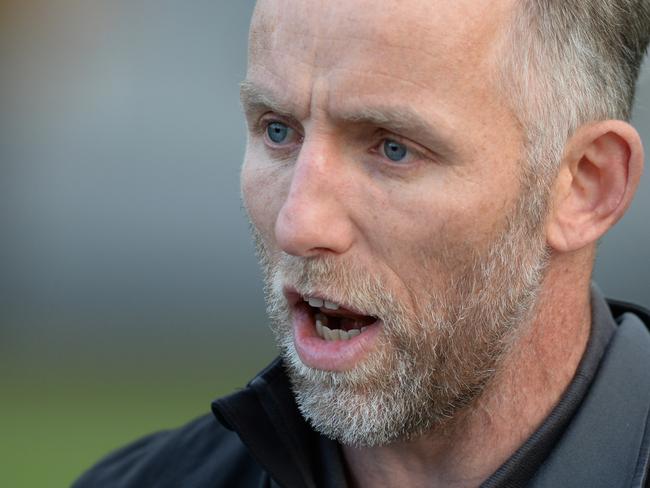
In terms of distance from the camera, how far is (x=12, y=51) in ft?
35.9

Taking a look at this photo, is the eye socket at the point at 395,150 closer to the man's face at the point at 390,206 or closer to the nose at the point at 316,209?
the man's face at the point at 390,206

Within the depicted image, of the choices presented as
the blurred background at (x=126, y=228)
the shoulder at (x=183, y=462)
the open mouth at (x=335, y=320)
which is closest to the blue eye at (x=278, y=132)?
the open mouth at (x=335, y=320)

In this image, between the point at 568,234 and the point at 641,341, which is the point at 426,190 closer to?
the point at 568,234

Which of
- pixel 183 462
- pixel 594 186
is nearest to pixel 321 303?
pixel 594 186

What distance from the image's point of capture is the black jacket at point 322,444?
2.89 meters

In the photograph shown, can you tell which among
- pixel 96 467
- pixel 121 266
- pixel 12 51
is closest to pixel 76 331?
pixel 121 266

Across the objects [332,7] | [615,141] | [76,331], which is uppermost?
[76,331]

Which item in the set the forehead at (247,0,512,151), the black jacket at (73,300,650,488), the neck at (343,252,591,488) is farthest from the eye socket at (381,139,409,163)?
the black jacket at (73,300,650,488)

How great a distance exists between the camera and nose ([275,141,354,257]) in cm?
283

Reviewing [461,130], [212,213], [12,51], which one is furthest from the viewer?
[12,51]

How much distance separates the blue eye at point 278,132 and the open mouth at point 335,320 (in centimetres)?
40

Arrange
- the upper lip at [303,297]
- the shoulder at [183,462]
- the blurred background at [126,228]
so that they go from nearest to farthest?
the upper lip at [303,297]
the shoulder at [183,462]
the blurred background at [126,228]

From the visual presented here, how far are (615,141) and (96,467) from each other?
6.09 ft

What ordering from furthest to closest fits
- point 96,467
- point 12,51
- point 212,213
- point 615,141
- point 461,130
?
1. point 12,51
2. point 212,213
3. point 96,467
4. point 615,141
5. point 461,130
